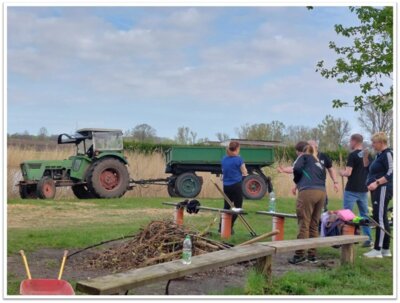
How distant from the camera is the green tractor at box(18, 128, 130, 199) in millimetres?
14875

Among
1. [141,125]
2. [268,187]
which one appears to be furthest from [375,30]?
[141,125]

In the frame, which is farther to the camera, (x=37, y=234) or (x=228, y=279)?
(x=37, y=234)

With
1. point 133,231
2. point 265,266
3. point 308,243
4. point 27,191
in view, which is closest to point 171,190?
point 27,191

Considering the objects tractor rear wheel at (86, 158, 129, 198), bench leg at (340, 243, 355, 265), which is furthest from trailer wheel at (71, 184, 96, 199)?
bench leg at (340, 243, 355, 265)

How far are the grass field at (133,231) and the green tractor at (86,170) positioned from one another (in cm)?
92

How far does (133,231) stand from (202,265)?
4.14 meters

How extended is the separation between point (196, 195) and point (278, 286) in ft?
38.0

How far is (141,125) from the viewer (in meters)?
24.5

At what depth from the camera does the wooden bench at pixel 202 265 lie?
13.0 ft

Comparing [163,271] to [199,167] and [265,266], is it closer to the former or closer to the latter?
[265,266]

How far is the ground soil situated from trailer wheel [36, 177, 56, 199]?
774 cm

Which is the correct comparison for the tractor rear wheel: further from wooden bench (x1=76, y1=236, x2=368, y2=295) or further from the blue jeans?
wooden bench (x1=76, y1=236, x2=368, y2=295)
